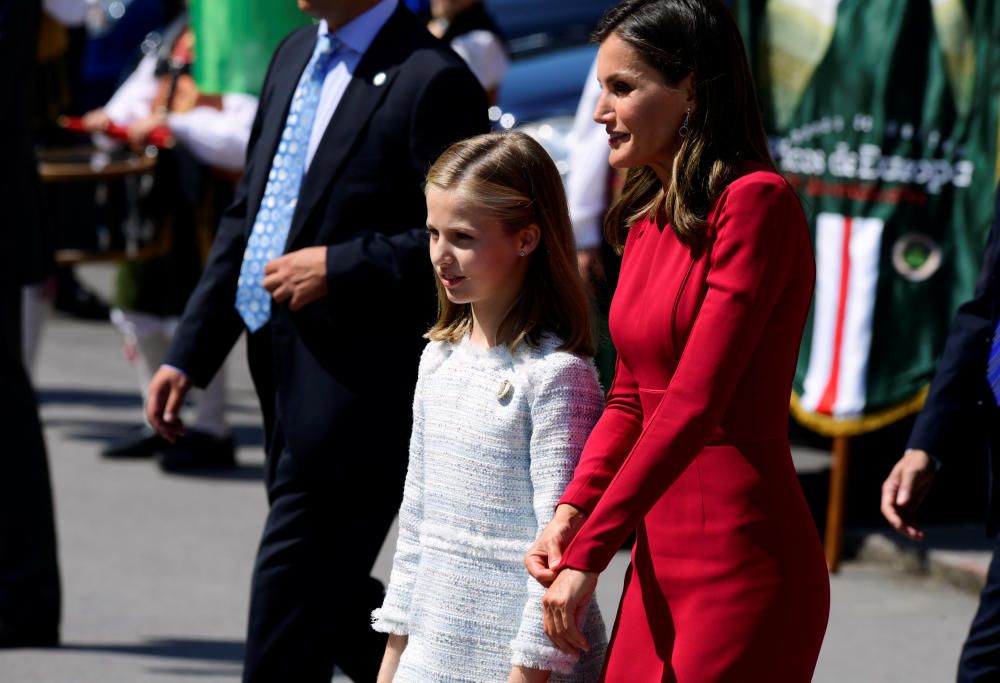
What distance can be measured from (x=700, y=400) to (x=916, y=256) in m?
3.86

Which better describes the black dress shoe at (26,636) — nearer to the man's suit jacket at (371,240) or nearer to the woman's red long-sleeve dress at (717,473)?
the man's suit jacket at (371,240)

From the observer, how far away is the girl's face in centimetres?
307

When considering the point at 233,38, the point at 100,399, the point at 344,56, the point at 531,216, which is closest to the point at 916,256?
the point at 233,38

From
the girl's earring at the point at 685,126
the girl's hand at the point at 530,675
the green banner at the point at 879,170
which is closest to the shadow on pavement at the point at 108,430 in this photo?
the green banner at the point at 879,170

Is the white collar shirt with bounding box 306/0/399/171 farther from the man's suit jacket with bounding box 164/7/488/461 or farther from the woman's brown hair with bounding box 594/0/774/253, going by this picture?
the woman's brown hair with bounding box 594/0/774/253

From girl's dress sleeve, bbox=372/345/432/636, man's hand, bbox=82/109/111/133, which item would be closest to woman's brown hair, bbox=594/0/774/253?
girl's dress sleeve, bbox=372/345/432/636

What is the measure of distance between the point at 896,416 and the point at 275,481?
9.91 ft

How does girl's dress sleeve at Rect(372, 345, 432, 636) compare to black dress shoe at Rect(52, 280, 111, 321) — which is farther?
black dress shoe at Rect(52, 280, 111, 321)

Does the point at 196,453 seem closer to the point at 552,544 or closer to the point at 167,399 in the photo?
the point at 167,399

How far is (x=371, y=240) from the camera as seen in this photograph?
149 inches

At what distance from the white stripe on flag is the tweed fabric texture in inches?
134

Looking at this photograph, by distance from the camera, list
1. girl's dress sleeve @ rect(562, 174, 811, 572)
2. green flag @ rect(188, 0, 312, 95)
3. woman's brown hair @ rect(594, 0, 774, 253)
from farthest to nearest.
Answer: green flag @ rect(188, 0, 312, 95) → woman's brown hair @ rect(594, 0, 774, 253) → girl's dress sleeve @ rect(562, 174, 811, 572)

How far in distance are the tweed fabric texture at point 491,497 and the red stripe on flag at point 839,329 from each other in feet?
11.2

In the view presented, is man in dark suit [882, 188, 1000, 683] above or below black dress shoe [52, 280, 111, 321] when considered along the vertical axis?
above
